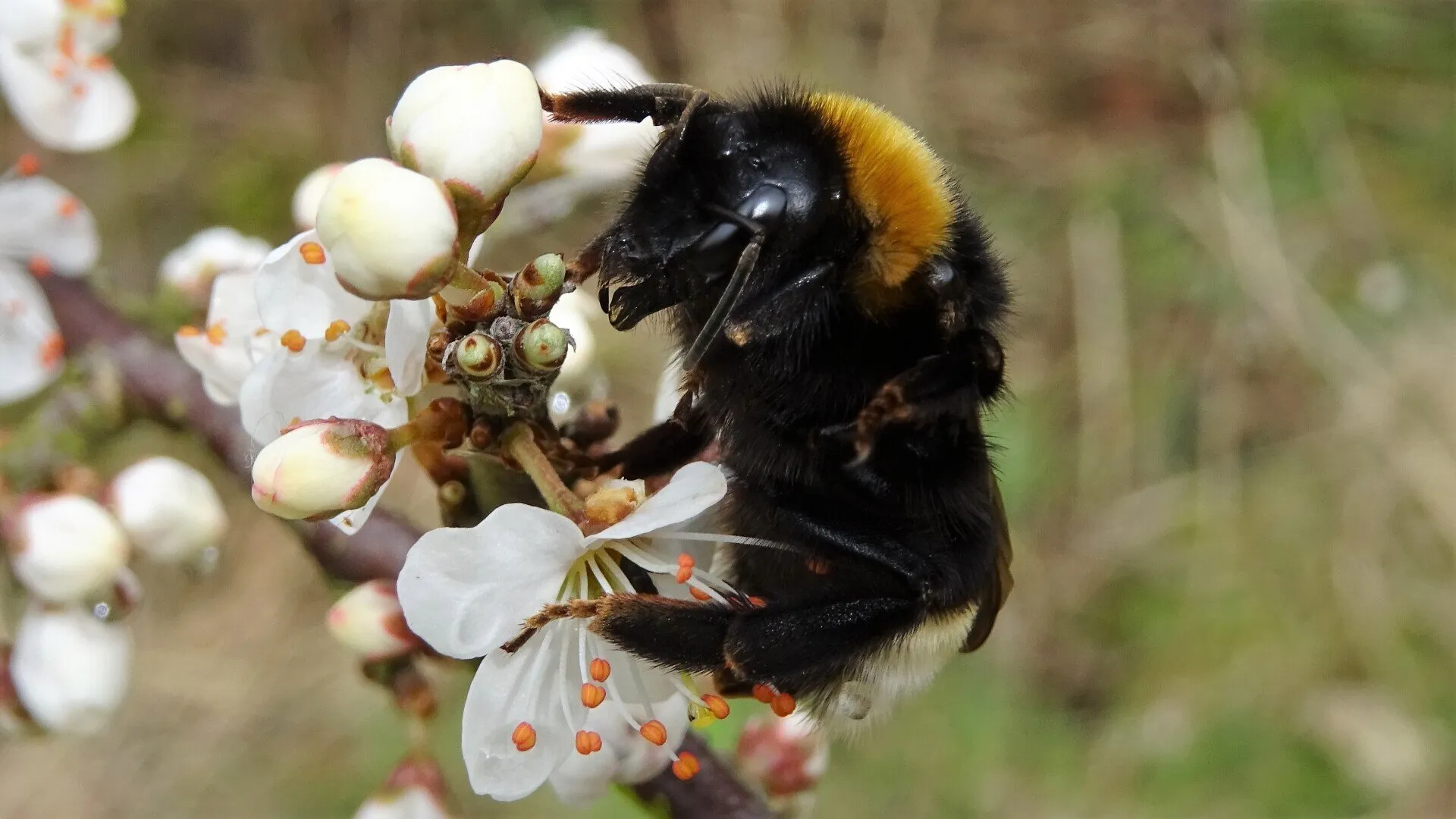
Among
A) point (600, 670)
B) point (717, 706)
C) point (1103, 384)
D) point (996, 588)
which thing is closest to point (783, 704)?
point (717, 706)

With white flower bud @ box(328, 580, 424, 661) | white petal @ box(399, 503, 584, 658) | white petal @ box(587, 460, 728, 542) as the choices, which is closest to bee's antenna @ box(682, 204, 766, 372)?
white petal @ box(587, 460, 728, 542)

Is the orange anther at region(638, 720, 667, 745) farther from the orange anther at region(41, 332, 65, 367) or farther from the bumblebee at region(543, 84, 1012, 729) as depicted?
the orange anther at region(41, 332, 65, 367)

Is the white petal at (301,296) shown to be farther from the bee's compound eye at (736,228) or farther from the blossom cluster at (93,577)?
the blossom cluster at (93,577)

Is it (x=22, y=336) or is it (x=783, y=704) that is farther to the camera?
(x=22, y=336)

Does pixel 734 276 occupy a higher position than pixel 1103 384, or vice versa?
pixel 734 276

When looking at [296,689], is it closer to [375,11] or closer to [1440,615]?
[375,11]

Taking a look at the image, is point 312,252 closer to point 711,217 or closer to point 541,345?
point 541,345
